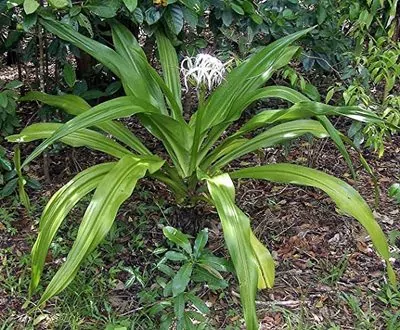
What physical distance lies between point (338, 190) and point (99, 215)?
0.74m

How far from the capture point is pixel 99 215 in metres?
1.51

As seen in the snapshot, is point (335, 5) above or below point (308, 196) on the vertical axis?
above

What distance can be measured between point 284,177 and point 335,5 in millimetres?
938

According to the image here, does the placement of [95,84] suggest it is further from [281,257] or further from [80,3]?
[281,257]

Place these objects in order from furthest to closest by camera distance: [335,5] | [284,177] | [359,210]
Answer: [335,5]
[284,177]
[359,210]

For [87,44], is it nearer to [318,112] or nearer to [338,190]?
[318,112]

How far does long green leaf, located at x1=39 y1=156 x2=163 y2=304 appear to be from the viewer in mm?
1435

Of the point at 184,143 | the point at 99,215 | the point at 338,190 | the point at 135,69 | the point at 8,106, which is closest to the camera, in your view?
the point at 99,215

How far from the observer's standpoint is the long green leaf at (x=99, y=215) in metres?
1.43

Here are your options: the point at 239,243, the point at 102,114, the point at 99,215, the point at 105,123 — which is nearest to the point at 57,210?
the point at 99,215

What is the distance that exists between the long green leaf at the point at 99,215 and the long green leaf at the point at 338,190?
0.41 m

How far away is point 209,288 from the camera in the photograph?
1.80 metres

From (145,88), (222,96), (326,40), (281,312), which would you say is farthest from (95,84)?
(281,312)

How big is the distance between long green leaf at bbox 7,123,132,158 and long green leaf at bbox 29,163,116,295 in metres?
0.10
